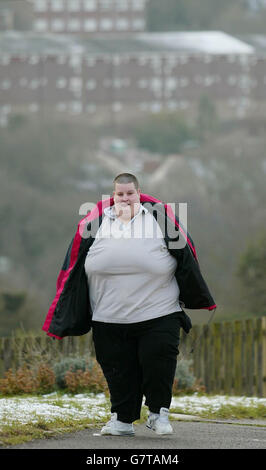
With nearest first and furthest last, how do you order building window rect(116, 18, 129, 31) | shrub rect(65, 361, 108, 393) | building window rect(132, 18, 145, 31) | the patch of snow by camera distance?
the patch of snow < shrub rect(65, 361, 108, 393) < building window rect(116, 18, 129, 31) < building window rect(132, 18, 145, 31)

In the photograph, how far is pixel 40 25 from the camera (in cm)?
16975

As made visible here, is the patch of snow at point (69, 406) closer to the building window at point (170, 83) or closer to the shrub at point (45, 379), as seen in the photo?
the shrub at point (45, 379)

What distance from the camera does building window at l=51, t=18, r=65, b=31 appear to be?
6570 inches

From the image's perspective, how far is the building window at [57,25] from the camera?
548 ft

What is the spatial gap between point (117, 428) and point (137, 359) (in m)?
0.39

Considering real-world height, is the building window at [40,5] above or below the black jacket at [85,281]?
below

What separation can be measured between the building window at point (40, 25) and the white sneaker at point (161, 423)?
165 metres

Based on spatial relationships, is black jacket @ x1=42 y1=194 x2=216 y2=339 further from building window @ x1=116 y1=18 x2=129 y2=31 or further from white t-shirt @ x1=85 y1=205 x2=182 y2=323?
building window @ x1=116 y1=18 x2=129 y2=31

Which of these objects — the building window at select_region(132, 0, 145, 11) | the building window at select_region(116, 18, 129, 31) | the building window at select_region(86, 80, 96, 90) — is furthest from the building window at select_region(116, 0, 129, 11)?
the building window at select_region(86, 80, 96, 90)

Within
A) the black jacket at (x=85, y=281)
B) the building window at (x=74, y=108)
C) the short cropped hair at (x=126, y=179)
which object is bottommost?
the building window at (x=74, y=108)

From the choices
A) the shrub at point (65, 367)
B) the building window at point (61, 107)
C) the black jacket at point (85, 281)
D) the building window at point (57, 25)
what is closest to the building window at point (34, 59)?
the building window at point (61, 107)

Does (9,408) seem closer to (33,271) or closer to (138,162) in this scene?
(33,271)

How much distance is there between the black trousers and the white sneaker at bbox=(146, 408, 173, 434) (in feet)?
0.10

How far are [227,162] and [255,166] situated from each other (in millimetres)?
5452
